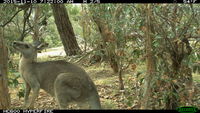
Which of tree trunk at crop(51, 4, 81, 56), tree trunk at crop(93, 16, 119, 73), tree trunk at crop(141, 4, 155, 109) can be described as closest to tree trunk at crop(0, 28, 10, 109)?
tree trunk at crop(93, 16, 119, 73)

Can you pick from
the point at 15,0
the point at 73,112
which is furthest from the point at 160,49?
the point at 15,0

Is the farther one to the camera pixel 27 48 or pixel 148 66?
pixel 27 48

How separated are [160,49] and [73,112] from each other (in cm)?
149

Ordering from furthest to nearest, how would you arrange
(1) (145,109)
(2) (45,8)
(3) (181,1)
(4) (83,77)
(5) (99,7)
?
(2) (45,8) → (5) (99,7) → (4) (83,77) → (3) (181,1) → (1) (145,109)

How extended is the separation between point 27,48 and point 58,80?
3.27 feet

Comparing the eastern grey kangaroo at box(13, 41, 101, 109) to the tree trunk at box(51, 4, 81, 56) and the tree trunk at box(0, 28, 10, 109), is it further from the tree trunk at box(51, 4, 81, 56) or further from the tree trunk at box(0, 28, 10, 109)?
the tree trunk at box(51, 4, 81, 56)

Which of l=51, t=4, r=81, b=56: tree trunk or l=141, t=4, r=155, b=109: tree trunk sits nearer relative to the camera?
l=141, t=4, r=155, b=109: tree trunk

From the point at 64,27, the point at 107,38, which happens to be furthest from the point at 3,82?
the point at 64,27

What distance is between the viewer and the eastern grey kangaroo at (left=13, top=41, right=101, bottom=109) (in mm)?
5125

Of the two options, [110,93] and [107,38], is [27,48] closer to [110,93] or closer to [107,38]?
[107,38]

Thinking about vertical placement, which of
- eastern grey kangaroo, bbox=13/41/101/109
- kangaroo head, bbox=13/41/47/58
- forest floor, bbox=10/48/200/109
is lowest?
forest floor, bbox=10/48/200/109

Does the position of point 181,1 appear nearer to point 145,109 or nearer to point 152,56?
point 152,56

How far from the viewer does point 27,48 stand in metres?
5.89

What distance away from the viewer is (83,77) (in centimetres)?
531
